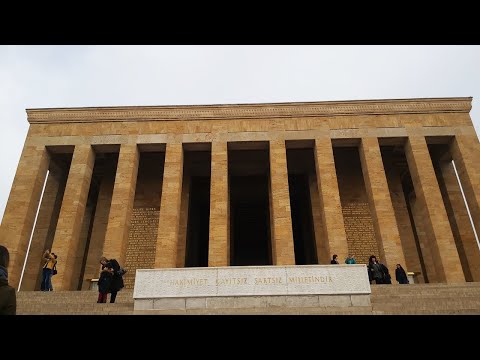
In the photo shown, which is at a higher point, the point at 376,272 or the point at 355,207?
the point at 355,207

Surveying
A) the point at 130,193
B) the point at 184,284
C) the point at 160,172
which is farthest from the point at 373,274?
the point at 160,172

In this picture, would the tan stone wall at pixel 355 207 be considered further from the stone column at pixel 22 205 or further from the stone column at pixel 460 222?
the stone column at pixel 22 205

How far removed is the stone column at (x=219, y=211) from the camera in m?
16.4

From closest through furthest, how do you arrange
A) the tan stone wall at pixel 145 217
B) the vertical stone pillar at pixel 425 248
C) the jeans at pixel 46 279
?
the jeans at pixel 46 279, the vertical stone pillar at pixel 425 248, the tan stone wall at pixel 145 217

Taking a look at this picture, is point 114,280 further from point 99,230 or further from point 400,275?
point 400,275

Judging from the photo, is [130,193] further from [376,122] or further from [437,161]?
[437,161]

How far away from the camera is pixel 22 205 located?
57.2 ft

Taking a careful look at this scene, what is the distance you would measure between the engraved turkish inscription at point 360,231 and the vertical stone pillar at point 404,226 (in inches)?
58.1

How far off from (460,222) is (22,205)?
20.4m

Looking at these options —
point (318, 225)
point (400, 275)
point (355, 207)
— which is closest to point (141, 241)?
point (318, 225)

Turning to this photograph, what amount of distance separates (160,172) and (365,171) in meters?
11.0

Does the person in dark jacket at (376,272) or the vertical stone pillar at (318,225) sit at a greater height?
the vertical stone pillar at (318,225)

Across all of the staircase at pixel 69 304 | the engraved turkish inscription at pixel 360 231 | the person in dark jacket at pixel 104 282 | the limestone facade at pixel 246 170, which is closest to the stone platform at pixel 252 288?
the staircase at pixel 69 304

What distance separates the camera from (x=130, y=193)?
17.8 meters
